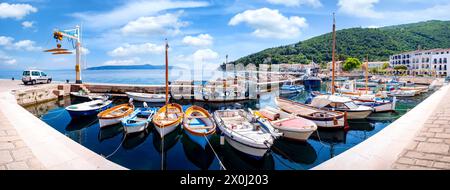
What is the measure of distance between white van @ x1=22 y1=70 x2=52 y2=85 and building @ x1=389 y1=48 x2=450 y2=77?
284 ft

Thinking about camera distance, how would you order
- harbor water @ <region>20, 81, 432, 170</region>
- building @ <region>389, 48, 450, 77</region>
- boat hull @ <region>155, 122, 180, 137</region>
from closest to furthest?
harbor water @ <region>20, 81, 432, 170</region>
boat hull @ <region>155, 122, 180, 137</region>
building @ <region>389, 48, 450, 77</region>

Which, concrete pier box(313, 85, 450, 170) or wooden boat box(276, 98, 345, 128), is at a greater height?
concrete pier box(313, 85, 450, 170)

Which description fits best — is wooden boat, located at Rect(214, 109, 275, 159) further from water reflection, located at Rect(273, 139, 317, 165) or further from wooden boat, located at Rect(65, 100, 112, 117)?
wooden boat, located at Rect(65, 100, 112, 117)

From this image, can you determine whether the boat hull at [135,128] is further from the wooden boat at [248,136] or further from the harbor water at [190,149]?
the wooden boat at [248,136]

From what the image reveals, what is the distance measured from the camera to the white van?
2597 centimetres

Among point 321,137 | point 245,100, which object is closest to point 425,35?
point 245,100

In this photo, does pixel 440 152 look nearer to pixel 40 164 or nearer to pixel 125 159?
pixel 40 164

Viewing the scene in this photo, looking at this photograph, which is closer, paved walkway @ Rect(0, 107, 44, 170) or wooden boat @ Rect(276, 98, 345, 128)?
paved walkway @ Rect(0, 107, 44, 170)

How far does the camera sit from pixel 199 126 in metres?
11.0

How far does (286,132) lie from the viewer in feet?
37.7

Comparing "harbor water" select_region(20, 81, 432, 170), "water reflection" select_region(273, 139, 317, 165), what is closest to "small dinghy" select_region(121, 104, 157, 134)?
"harbor water" select_region(20, 81, 432, 170)

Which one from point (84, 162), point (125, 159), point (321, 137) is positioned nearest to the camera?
point (84, 162)

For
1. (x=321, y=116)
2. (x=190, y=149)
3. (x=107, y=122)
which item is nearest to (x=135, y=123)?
(x=107, y=122)
